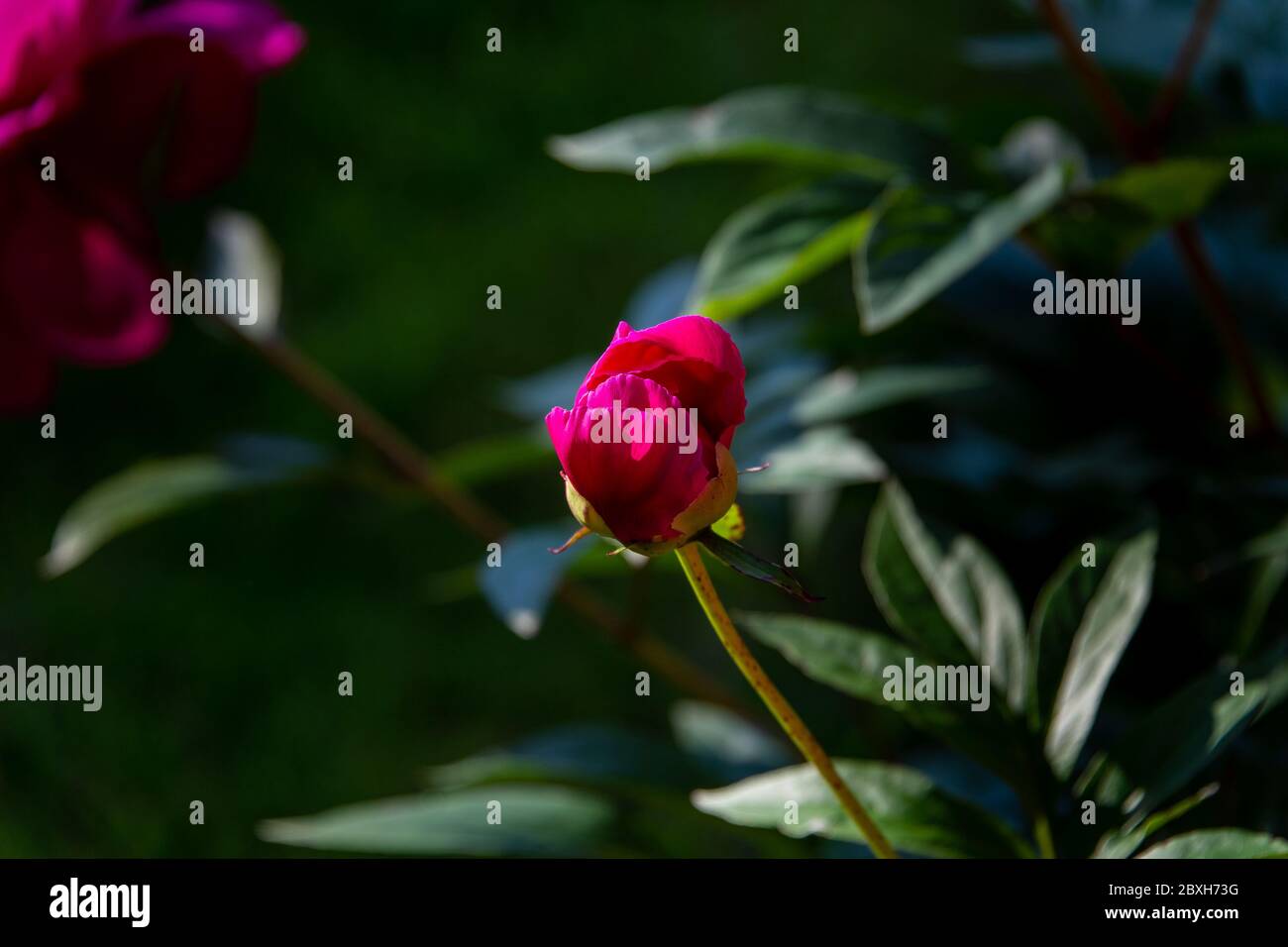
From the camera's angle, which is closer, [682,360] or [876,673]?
[682,360]

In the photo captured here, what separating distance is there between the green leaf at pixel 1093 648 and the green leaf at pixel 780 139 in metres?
0.18

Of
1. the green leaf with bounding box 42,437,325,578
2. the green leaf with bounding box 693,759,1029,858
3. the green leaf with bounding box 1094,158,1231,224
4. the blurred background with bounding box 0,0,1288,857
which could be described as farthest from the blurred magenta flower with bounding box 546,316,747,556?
the blurred background with bounding box 0,0,1288,857

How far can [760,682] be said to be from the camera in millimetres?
322

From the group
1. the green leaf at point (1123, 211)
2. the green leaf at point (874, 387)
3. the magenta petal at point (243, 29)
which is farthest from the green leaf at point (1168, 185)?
the magenta petal at point (243, 29)

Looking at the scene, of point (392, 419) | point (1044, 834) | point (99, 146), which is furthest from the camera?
point (392, 419)

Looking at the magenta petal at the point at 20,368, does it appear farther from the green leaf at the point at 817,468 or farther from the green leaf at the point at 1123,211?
the green leaf at the point at 1123,211

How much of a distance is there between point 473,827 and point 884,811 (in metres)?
0.21

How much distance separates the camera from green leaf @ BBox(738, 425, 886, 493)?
508 mm

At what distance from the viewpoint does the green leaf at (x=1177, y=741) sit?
1.22 feet

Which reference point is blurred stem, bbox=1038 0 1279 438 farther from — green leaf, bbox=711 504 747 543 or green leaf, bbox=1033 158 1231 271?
green leaf, bbox=711 504 747 543

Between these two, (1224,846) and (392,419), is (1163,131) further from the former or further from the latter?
(392,419)

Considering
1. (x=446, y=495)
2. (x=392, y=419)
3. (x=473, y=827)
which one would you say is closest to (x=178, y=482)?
(x=446, y=495)
